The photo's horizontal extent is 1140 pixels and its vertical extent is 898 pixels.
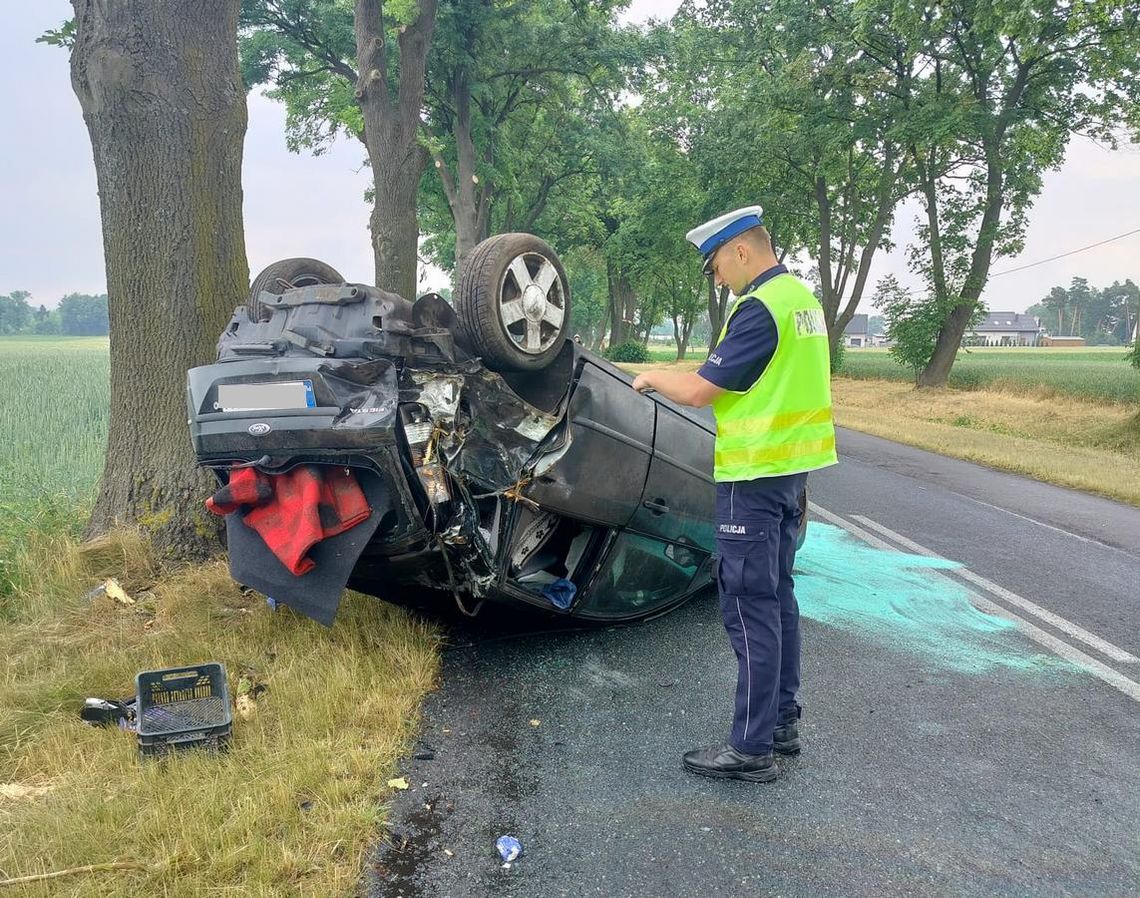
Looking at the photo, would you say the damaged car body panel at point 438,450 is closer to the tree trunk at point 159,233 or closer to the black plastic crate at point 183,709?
the black plastic crate at point 183,709

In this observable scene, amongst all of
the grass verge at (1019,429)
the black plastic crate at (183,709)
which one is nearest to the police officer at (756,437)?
the black plastic crate at (183,709)

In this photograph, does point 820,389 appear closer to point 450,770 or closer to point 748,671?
point 748,671

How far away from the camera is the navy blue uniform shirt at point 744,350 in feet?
8.91

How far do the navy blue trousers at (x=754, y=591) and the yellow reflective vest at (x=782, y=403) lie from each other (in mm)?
73

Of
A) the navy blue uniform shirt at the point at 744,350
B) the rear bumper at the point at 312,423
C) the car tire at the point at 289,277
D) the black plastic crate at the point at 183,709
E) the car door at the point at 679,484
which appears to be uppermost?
the car tire at the point at 289,277

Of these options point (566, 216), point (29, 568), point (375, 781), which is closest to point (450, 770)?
point (375, 781)

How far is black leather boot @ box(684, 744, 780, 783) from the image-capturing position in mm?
2773

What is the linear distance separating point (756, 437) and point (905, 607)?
7.69ft

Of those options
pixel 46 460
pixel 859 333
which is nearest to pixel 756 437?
pixel 46 460

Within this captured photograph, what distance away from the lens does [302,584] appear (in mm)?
3020

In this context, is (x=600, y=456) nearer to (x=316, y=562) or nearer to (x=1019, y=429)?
(x=316, y=562)

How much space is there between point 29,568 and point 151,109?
2577 mm

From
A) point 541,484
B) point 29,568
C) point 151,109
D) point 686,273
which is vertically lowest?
point 29,568

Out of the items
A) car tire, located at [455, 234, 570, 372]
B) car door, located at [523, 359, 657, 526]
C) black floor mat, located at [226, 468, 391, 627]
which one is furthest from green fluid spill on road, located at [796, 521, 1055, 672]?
black floor mat, located at [226, 468, 391, 627]
